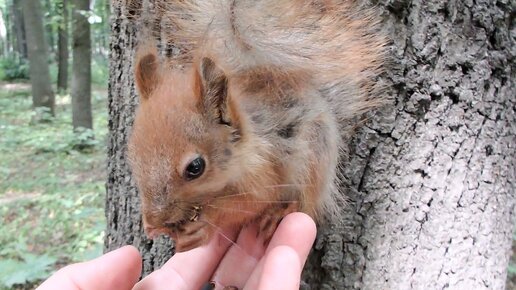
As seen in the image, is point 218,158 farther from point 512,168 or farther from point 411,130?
point 512,168

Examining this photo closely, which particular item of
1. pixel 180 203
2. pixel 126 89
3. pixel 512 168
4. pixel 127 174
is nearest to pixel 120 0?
pixel 126 89

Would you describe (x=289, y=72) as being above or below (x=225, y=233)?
above

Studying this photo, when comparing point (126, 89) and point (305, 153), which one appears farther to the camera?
point (126, 89)

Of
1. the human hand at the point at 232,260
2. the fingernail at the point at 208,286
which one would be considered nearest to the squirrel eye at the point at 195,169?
the human hand at the point at 232,260

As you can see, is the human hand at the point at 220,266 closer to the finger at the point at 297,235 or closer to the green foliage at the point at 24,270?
the finger at the point at 297,235

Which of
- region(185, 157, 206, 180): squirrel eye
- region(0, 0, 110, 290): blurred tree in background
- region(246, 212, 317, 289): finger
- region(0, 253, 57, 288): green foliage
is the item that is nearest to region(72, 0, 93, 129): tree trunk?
region(0, 0, 110, 290): blurred tree in background

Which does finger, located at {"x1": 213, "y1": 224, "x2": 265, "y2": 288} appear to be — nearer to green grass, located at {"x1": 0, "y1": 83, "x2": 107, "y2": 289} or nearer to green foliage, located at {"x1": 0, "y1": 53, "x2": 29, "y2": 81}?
green grass, located at {"x1": 0, "y1": 83, "x2": 107, "y2": 289}

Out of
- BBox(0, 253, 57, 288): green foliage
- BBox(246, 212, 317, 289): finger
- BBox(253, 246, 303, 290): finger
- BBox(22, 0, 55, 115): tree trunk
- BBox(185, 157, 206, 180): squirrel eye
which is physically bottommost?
BBox(22, 0, 55, 115): tree trunk

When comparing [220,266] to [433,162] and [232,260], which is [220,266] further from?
[433,162]
